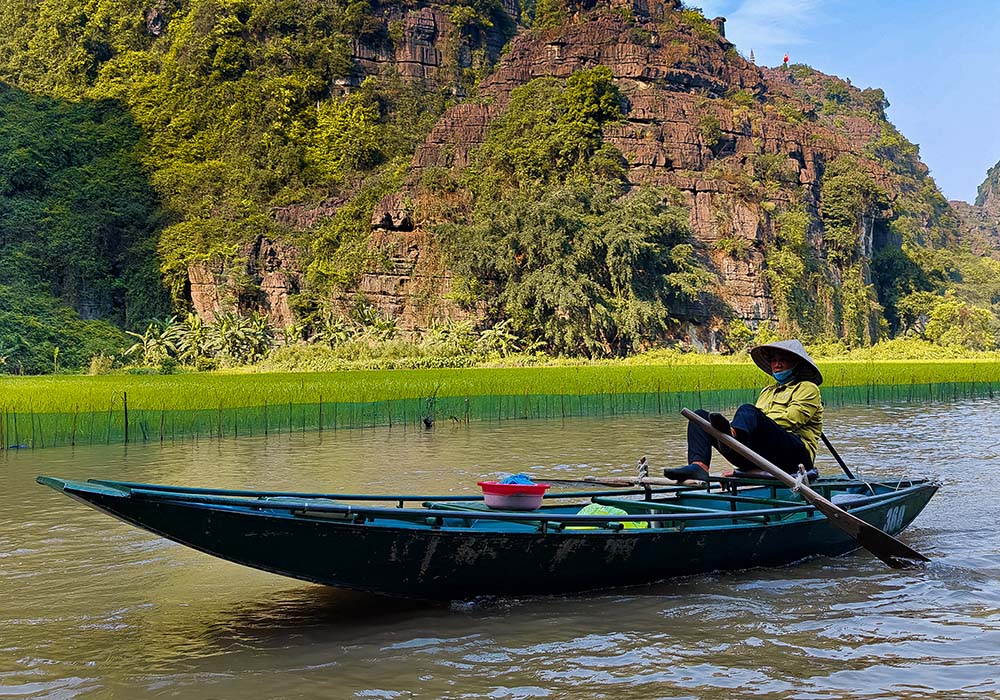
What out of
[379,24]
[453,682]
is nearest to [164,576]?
[453,682]

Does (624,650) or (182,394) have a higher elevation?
(182,394)

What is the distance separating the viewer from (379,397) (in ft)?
72.4

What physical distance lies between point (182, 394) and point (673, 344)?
23755 mm

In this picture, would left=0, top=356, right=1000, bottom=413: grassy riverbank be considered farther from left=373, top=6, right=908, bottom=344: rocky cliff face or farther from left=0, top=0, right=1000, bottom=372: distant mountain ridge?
left=373, top=6, right=908, bottom=344: rocky cliff face

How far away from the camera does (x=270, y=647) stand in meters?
6.63

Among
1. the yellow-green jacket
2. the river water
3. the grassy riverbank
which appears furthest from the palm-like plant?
the yellow-green jacket

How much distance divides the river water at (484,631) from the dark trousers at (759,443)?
0.96m

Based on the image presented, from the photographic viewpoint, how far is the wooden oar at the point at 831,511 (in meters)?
8.09

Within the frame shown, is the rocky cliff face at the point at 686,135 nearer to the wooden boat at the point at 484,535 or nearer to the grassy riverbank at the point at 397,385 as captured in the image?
the grassy riverbank at the point at 397,385

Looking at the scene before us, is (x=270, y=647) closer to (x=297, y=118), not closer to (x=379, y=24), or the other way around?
(x=297, y=118)

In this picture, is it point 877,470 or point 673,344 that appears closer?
point 877,470

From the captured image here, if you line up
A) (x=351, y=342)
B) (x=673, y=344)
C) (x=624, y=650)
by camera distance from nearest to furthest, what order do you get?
(x=624, y=650), (x=351, y=342), (x=673, y=344)

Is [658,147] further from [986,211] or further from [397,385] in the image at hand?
[986,211]

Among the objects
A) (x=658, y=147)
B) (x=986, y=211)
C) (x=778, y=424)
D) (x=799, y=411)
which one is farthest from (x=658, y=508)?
(x=986, y=211)
